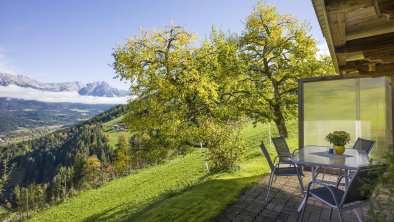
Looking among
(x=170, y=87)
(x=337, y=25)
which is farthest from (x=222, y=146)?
(x=337, y=25)

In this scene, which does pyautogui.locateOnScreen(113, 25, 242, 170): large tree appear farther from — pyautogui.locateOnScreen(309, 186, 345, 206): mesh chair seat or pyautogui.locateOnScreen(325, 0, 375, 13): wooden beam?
pyautogui.locateOnScreen(325, 0, 375, 13): wooden beam

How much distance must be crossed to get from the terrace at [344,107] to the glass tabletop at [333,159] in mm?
943

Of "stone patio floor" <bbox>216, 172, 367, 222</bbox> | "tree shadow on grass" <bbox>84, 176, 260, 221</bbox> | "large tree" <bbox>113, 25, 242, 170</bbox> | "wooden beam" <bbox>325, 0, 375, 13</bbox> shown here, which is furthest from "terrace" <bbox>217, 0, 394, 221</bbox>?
"large tree" <bbox>113, 25, 242, 170</bbox>

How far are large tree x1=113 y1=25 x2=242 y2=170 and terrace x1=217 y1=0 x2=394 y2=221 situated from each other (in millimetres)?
3870

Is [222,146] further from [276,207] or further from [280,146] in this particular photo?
[276,207]

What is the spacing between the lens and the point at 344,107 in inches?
339

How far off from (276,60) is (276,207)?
10700 millimetres

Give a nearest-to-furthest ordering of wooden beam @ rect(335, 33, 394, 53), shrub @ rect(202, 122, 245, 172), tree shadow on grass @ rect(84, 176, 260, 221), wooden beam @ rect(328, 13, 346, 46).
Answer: wooden beam @ rect(328, 13, 346, 46)
wooden beam @ rect(335, 33, 394, 53)
tree shadow on grass @ rect(84, 176, 260, 221)
shrub @ rect(202, 122, 245, 172)

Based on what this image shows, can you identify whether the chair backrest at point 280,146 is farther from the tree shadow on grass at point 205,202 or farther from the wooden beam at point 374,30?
the wooden beam at point 374,30

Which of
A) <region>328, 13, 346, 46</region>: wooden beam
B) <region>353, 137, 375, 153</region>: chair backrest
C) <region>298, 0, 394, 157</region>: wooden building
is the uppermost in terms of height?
<region>328, 13, 346, 46</region>: wooden beam

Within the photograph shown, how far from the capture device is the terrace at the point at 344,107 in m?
4.20

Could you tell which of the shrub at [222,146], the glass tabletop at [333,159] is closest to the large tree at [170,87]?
the shrub at [222,146]

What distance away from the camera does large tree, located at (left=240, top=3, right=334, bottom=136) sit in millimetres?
14289

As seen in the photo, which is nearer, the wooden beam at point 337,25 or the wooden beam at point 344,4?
the wooden beam at point 344,4
